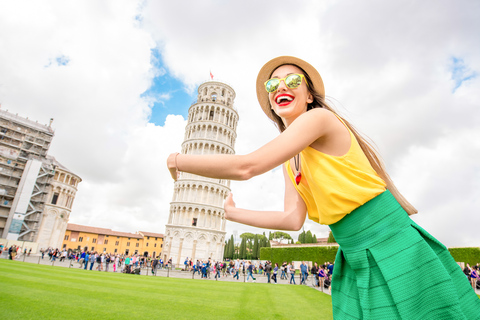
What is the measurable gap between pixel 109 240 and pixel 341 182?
9173 centimetres

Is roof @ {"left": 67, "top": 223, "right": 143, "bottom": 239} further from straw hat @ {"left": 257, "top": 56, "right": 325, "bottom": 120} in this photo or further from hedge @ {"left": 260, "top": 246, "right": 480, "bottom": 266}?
straw hat @ {"left": 257, "top": 56, "right": 325, "bottom": 120}

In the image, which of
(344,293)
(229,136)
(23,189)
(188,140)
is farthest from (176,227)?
(344,293)

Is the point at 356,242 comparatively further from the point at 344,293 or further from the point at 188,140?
the point at 188,140

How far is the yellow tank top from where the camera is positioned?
4.46ft

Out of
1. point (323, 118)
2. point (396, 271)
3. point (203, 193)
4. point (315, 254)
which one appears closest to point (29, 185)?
point (203, 193)

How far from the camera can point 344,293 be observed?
152 centimetres

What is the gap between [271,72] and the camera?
2.08m

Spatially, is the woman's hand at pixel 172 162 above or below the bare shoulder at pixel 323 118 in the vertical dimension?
below

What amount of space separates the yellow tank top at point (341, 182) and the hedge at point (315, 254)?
34.0 m

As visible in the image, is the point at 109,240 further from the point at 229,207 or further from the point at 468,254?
the point at 229,207

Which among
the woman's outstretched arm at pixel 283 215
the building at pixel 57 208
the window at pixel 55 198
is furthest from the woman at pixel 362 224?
the window at pixel 55 198

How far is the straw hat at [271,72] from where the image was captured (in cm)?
190

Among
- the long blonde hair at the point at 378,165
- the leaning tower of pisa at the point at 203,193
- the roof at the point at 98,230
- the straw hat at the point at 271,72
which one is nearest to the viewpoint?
the long blonde hair at the point at 378,165

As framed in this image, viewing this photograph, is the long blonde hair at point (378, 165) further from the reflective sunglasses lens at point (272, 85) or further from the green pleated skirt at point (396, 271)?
the reflective sunglasses lens at point (272, 85)
